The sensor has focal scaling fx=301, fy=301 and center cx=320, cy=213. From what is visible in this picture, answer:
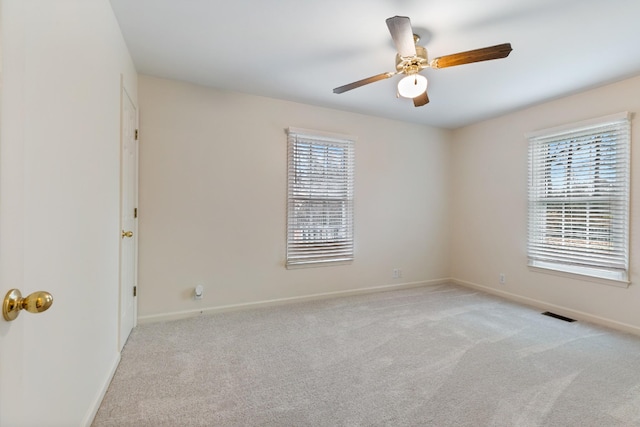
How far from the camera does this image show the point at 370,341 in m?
2.64

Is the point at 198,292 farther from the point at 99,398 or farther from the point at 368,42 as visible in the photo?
the point at 368,42

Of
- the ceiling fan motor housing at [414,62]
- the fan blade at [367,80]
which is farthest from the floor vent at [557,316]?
the fan blade at [367,80]

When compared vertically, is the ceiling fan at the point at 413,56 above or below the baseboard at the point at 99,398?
above

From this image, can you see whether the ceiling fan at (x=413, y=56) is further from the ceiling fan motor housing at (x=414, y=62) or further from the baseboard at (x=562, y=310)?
the baseboard at (x=562, y=310)

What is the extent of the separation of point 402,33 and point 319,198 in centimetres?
224

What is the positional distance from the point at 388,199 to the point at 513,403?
2892mm

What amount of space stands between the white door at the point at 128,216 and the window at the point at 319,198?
1.60m

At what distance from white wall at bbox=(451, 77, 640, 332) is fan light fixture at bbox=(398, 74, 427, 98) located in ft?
7.56

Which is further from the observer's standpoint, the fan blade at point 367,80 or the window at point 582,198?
the window at point 582,198

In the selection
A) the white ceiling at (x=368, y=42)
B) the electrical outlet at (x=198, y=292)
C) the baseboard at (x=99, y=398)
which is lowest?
the baseboard at (x=99, y=398)

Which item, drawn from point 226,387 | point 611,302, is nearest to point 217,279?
point 226,387

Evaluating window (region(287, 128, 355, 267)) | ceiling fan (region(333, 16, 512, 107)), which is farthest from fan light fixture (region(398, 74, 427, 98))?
window (region(287, 128, 355, 267))

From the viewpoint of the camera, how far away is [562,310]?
3416 mm

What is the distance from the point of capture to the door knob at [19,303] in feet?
2.05
